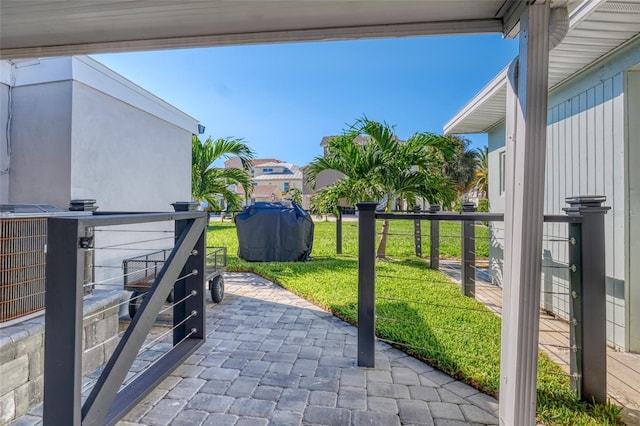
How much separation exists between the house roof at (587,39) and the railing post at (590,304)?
4.72 ft

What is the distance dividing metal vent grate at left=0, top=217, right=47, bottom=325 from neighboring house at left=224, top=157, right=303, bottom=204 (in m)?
32.5

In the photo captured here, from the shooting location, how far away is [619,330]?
3.23 metres

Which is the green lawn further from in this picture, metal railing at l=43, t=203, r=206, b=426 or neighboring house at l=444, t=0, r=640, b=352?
metal railing at l=43, t=203, r=206, b=426

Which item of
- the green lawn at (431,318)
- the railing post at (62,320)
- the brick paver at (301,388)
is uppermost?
the railing post at (62,320)

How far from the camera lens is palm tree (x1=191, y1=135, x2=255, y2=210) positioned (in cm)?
771

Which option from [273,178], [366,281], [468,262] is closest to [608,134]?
[468,262]

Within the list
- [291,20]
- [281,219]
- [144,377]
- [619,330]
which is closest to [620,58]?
[619,330]

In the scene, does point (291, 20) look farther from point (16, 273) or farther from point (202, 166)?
point (202, 166)

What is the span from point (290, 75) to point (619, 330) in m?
9.05

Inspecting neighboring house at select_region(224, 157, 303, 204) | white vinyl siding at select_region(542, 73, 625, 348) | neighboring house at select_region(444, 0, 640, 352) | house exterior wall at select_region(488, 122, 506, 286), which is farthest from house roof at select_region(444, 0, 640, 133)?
Result: neighboring house at select_region(224, 157, 303, 204)

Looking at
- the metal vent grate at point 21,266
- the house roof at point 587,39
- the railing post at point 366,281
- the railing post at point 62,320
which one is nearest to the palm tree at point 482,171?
the house roof at point 587,39

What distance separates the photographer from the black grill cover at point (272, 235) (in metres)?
7.86

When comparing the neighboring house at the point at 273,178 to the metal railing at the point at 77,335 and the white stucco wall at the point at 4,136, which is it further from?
the metal railing at the point at 77,335

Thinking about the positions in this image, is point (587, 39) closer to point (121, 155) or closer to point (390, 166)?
point (390, 166)
